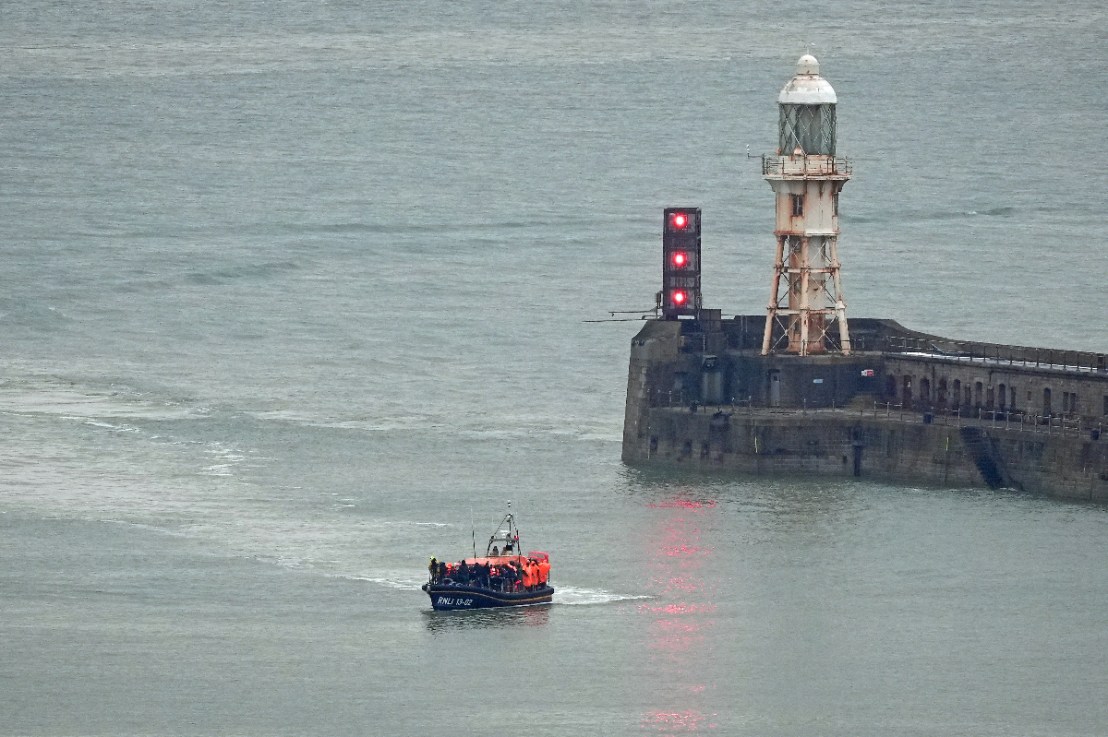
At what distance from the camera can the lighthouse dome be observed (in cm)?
12044

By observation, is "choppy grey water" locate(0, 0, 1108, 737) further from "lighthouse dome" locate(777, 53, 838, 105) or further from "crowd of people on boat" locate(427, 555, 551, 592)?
"lighthouse dome" locate(777, 53, 838, 105)

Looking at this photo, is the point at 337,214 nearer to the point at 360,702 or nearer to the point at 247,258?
the point at 247,258

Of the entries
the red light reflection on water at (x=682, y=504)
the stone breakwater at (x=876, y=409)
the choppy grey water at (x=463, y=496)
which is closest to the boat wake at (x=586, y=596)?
the choppy grey water at (x=463, y=496)

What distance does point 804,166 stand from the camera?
120312 mm

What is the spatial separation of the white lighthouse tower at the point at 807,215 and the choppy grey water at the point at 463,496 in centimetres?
754

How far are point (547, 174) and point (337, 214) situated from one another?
18.2 m

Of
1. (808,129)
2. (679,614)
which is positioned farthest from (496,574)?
(808,129)

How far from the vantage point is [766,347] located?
397ft

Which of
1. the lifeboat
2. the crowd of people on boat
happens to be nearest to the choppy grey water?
the lifeboat

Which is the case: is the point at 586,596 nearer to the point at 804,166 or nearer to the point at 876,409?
the point at 876,409

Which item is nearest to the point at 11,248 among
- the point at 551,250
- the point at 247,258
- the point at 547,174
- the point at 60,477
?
the point at 247,258

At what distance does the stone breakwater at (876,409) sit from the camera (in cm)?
11269

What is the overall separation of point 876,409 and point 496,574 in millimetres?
24958

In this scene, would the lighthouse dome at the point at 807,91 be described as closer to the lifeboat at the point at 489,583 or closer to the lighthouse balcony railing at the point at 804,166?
the lighthouse balcony railing at the point at 804,166
